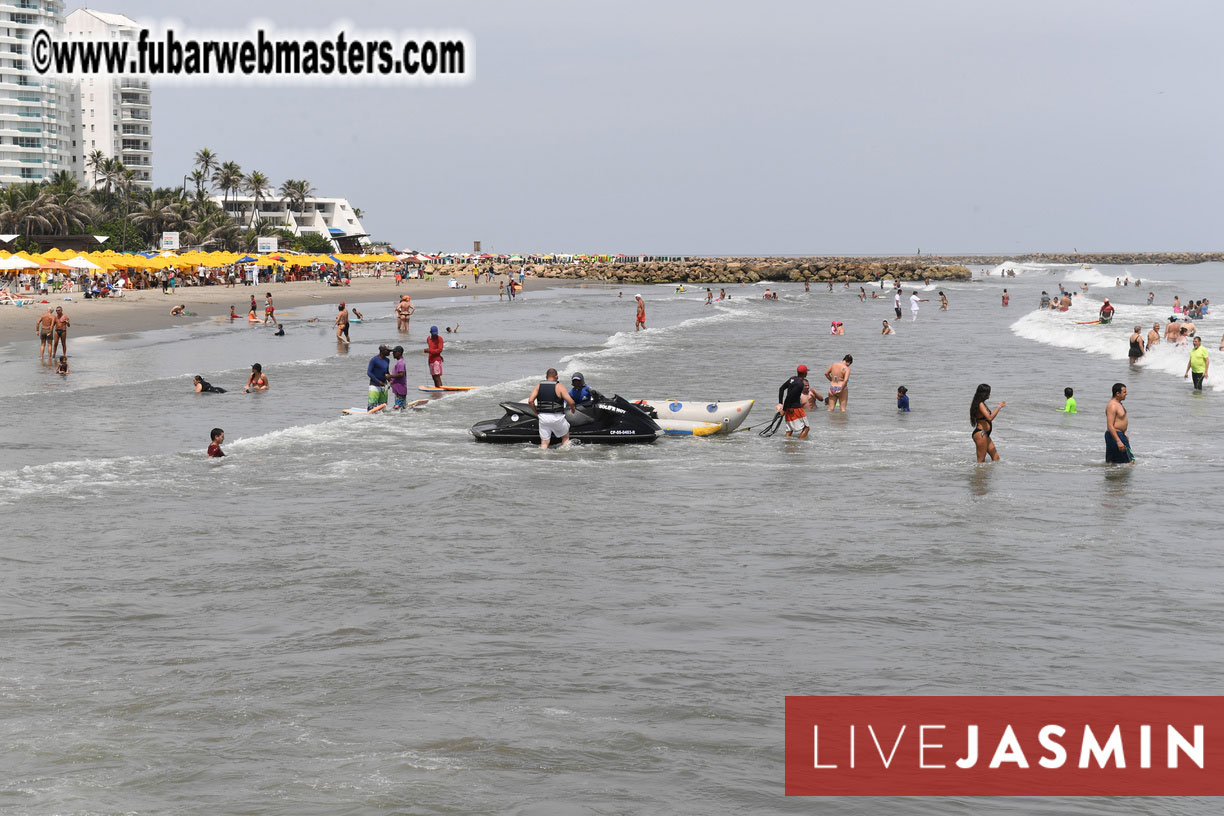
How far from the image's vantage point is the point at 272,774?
7.40 metres

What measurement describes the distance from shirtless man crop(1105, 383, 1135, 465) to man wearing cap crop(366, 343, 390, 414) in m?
13.8

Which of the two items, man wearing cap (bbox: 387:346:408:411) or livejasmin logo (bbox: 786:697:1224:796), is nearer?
livejasmin logo (bbox: 786:697:1224:796)

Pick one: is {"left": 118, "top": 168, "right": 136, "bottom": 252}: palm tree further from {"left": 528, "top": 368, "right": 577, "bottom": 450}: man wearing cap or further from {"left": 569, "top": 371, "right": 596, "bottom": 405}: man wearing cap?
→ {"left": 528, "top": 368, "right": 577, "bottom": 450}: man wearing cap

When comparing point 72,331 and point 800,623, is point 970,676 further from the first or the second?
point 72,331

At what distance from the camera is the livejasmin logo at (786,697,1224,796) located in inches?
293

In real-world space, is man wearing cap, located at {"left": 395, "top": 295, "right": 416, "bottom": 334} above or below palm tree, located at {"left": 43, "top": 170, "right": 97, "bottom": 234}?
below

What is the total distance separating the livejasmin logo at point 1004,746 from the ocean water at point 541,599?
0.21 meters

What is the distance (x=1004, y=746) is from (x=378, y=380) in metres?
18.5

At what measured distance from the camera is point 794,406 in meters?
21.6

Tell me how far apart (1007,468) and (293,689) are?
12745 millimetres

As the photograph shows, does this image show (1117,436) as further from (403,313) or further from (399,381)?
(403,313)

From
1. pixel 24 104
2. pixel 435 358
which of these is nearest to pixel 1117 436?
pixel 435 358

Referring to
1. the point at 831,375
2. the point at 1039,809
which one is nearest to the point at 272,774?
the point at 1039,809

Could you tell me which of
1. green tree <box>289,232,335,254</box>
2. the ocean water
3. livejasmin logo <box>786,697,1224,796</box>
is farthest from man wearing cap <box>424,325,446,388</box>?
green tree <box>289,232,335,254</box>
